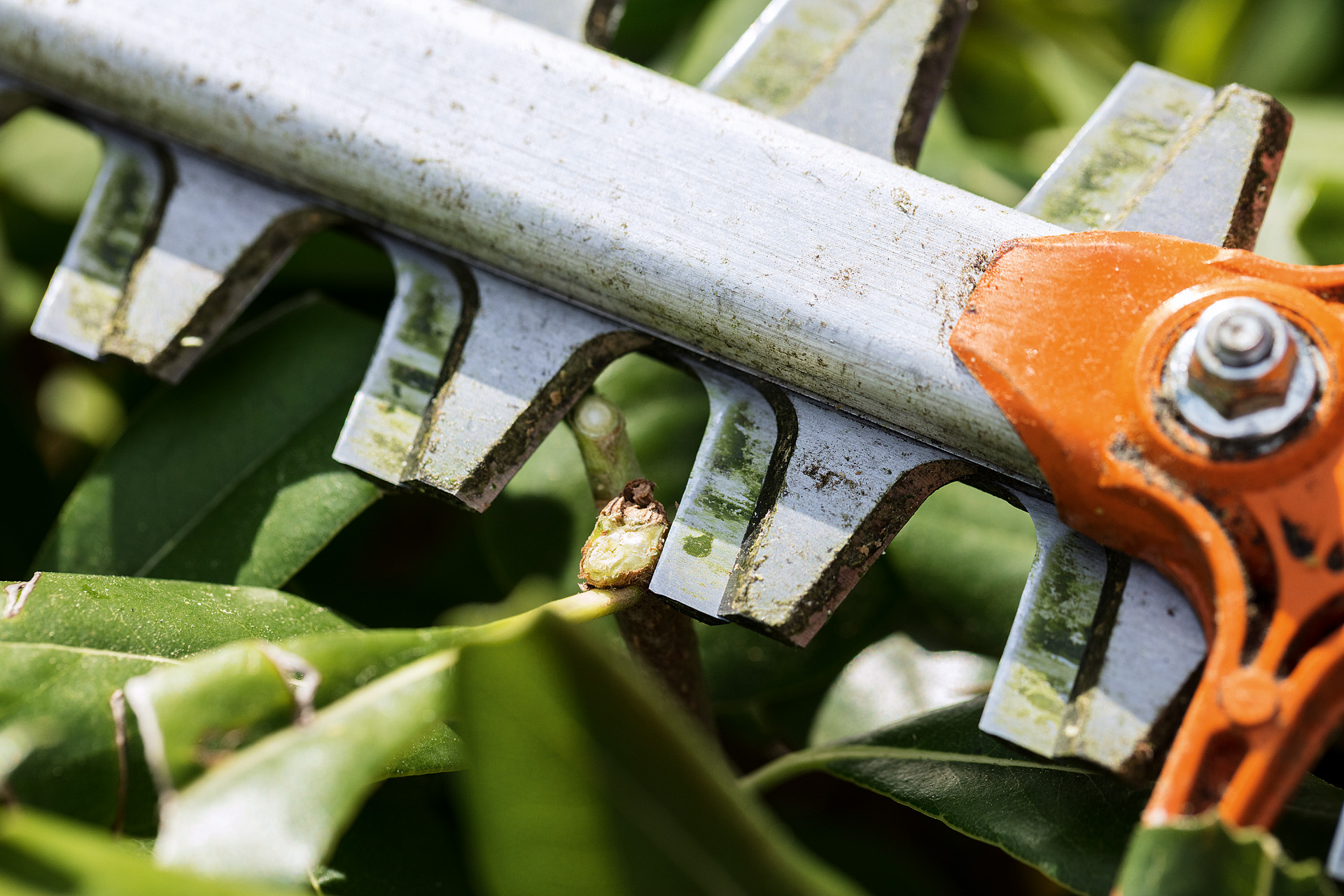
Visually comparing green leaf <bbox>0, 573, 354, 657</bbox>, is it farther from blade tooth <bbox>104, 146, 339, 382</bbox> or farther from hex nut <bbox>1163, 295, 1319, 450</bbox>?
hex nut <bbox>1163, 295, 1319, 450</bbox>

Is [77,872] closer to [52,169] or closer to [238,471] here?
[238,471]

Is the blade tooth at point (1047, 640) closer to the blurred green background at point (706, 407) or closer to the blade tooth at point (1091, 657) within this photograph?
the blade tooth at point (1091, 657)

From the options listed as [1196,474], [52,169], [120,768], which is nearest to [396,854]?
[120,768]

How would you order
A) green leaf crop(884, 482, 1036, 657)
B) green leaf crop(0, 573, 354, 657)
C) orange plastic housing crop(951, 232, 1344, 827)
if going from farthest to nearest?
1. green leaf crop(884, 482, 1036, 657)
2. green leaf crop(0, 573, 354, 657)
3. orange plastic housing crop(951, 232, 1344, 827)

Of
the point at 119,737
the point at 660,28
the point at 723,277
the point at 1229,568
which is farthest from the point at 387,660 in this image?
the point at 660,28

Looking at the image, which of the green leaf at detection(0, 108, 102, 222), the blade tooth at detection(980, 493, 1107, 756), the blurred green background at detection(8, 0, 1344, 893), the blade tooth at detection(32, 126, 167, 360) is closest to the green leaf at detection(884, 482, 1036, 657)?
the blurred green background at detection(8, 0, 1344, 893)

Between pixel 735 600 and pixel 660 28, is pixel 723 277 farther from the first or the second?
pixel 660 28

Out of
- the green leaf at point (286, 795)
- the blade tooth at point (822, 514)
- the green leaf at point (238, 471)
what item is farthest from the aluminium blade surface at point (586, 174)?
the green leaf at point (286, 795)
